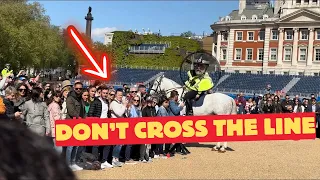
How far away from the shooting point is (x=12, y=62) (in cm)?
4375

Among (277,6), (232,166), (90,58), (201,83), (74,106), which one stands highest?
(277,6)

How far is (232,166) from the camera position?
10742 millimetres

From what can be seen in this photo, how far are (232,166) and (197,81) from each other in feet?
12.2

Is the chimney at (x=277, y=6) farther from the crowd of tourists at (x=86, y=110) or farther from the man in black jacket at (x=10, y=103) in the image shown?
the man in black jacket at (x=10, y=103)

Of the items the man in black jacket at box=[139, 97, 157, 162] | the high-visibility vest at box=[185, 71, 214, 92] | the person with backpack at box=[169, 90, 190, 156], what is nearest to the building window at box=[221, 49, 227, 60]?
the high-visibility vest at box=[185, 71, 214, 92]

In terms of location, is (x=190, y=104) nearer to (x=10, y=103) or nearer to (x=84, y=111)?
(x=84, y=111)

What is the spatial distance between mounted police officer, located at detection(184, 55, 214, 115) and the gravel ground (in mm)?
1582

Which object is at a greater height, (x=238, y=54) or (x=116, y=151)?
(x=238, y=54)

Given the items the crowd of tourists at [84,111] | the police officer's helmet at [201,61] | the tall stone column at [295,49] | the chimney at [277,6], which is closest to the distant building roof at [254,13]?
the chimney at [277,6]

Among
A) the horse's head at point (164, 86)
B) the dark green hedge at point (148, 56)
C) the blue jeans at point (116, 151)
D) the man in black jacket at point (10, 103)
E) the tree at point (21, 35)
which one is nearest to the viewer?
the man in black jacket at point (10, 103)

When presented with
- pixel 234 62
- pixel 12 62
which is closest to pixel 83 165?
pixel 12 62

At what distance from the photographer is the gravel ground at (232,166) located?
9434 millimetres

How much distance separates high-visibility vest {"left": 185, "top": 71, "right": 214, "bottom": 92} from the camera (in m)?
13.6

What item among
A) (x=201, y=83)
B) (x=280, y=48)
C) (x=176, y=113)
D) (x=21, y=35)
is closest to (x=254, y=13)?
(x=280, y=48)
